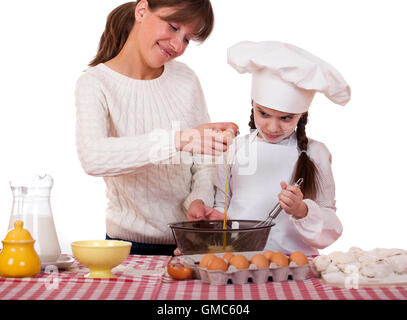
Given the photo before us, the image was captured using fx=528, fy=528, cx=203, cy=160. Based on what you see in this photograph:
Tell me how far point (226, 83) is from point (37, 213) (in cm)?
194

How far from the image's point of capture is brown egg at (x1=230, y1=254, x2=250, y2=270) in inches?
42.1

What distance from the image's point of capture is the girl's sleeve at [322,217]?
5.06ft

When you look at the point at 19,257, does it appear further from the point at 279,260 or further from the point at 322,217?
→ the point at 322,217

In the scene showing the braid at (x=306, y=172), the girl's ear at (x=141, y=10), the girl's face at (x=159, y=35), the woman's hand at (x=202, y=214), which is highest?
the girl's ear at (x=141, y=10)

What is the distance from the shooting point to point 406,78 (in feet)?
9.91

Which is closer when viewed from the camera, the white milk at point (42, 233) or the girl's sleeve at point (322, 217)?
the white milk at point (42, 233)

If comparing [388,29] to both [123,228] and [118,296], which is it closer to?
[123,228]

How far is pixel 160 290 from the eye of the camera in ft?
3.34

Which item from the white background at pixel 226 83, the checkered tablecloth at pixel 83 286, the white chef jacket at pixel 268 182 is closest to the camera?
the checkered tablecloth at pixel 83 286

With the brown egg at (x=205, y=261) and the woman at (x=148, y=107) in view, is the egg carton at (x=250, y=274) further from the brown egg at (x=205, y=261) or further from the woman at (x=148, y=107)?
the woman at (x=148, y=107)

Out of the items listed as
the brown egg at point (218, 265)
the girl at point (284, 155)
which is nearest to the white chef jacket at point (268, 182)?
the girl at point (284, 155)

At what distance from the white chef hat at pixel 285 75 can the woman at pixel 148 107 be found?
19 cm

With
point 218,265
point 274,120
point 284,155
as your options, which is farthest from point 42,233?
point 284,155

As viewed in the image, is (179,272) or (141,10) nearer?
(179,272)
